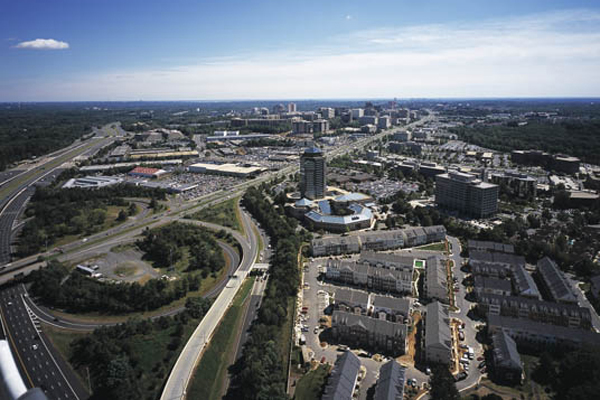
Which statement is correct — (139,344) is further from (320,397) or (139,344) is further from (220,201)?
(220,201)

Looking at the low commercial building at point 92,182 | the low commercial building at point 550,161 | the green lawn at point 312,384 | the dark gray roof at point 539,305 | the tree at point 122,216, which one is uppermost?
the low commercial building at point 550,161

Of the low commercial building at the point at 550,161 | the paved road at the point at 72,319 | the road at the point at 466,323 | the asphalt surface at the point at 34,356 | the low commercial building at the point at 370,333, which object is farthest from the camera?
the low commercial building at the point at 550,161

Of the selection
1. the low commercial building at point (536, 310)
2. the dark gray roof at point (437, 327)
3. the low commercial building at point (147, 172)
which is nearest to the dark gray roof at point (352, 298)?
the dark gray roof at point (437, 327)

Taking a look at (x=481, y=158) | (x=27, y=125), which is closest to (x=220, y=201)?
(x=481, y=158)

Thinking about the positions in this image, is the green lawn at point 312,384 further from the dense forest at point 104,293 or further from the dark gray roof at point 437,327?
the dense forest at point 104,293

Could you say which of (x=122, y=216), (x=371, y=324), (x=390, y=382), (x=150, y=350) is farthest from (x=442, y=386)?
(x=122, y=216)

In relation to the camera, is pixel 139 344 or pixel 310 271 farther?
pixel 310 271

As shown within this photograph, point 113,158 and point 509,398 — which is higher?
point 113,158

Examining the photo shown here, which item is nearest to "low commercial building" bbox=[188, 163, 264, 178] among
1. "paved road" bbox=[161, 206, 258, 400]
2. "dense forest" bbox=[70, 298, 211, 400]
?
"paved road" bbox=[161, 206, 258, 400]
